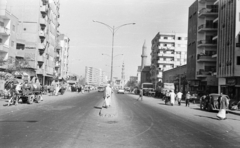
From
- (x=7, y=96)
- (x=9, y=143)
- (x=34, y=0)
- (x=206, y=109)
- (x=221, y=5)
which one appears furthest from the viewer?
(x=34, y=0)

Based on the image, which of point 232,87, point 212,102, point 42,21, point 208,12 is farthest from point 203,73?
point 42,21

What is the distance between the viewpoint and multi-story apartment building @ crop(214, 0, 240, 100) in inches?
1292

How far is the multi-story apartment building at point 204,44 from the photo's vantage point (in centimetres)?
4667

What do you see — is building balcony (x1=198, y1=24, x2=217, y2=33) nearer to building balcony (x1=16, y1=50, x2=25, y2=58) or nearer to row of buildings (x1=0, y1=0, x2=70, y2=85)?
row of buildings (x1=0, y1=0, x2=70, y2=85)

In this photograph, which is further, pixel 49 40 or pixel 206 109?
pixel 49 40

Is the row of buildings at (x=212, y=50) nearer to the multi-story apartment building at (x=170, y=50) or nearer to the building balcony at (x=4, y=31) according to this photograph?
the multi-story apartment building at (x=170, y=50)

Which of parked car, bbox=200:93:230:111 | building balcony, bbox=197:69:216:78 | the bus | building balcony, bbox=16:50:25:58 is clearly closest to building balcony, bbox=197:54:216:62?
building balcony, bbox=197:69:216:78

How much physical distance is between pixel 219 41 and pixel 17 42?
110 ft

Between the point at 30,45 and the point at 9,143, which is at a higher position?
the point at 30,45

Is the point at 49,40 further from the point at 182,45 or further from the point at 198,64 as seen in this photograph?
the point at 182,45

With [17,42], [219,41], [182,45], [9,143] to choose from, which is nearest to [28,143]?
[9,143]

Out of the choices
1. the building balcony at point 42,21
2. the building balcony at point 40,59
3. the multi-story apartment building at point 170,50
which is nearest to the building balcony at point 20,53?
the building balcony at point 40,59

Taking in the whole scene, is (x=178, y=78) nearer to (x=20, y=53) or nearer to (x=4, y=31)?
(x=20, y=53)

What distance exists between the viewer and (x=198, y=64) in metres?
48.2
